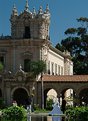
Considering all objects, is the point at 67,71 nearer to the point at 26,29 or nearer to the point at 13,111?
the point at 26,29

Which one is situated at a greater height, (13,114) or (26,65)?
(26,65)

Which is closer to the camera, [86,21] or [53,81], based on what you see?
[53,81]

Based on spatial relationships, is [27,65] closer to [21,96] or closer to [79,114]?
[21,96]

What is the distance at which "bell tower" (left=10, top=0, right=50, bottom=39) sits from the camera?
67.1m

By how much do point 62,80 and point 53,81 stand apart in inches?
54.2

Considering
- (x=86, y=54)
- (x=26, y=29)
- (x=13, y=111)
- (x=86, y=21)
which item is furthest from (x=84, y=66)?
(x=13, y=111)

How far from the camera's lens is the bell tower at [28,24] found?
67125 millimetres

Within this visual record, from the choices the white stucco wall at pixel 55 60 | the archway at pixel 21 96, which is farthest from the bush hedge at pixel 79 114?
the white stucco wall at pixel 55 60

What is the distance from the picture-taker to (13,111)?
31219 millimetres

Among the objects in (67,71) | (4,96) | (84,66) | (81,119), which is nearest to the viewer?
(81,119)

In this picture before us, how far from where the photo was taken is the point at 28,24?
67.6 m

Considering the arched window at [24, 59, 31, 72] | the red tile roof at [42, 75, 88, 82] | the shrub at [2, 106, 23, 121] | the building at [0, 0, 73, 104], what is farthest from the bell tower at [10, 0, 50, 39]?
the shrub at [2, 106, 23, 121]

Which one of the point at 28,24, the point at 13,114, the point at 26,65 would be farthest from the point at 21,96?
the point at 13,114

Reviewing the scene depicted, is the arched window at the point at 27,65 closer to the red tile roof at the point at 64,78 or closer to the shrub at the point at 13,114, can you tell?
the red tile roof at the point at 64,78
